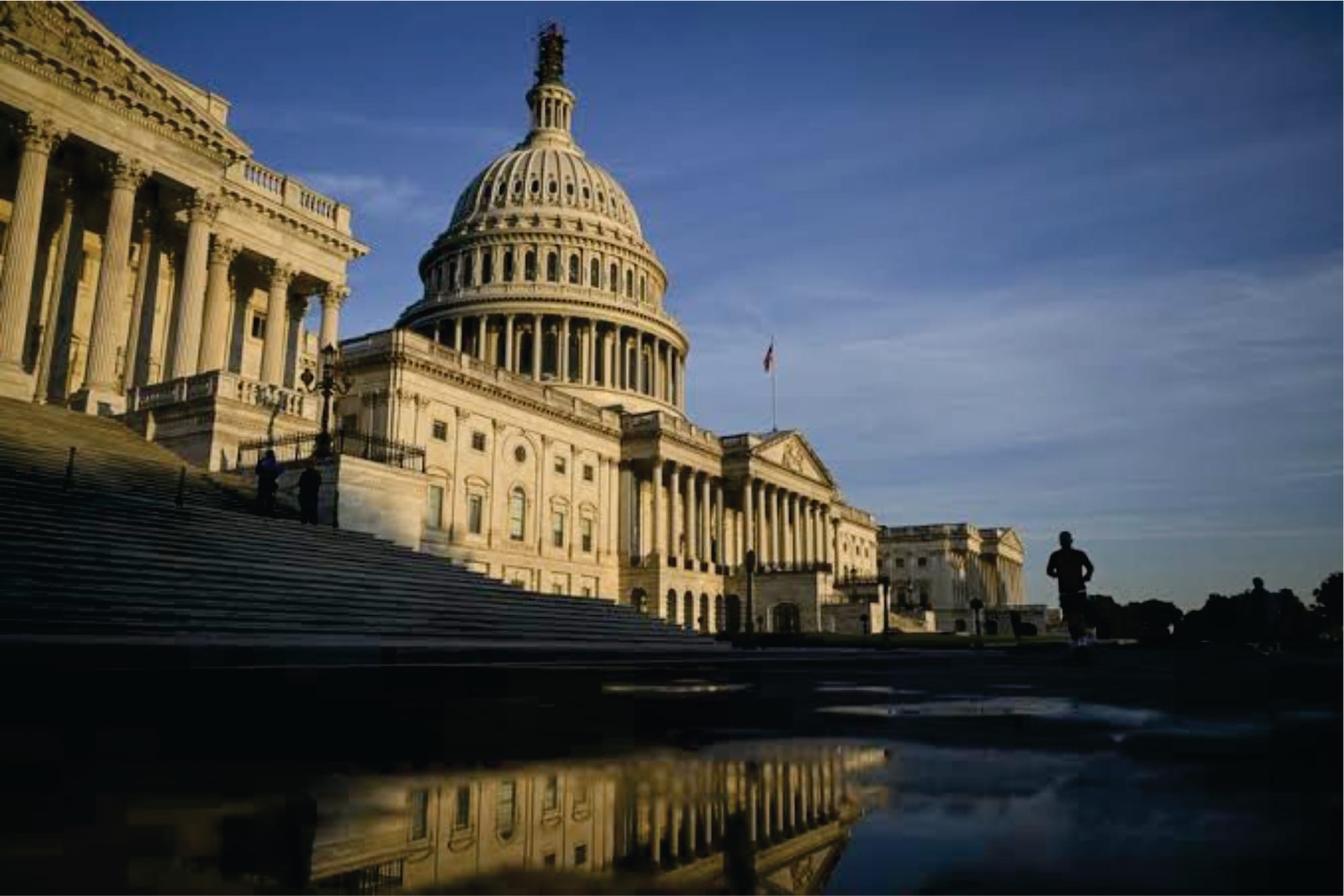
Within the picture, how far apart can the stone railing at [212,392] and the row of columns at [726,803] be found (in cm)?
3327

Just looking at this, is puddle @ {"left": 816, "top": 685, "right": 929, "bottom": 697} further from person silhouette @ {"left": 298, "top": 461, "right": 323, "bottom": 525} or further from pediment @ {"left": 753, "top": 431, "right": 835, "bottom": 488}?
pediment @ {"left": 753, "top": 431, "right": 835, "bottom": 488}

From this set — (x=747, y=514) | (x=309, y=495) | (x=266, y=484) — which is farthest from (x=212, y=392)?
(x=747, y=514)

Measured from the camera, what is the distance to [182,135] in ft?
122

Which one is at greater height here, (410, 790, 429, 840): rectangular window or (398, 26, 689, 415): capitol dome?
(398, 26, 689, 415): capitol dome

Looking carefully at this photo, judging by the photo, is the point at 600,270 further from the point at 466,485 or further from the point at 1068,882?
the point at 1068,882

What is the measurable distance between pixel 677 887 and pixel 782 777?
1624 mm

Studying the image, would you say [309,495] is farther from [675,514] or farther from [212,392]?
[675,514]

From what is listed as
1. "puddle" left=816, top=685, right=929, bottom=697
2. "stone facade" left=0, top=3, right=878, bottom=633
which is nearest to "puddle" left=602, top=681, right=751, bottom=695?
"puddle" left=816, top=685, right=929, bottom=697

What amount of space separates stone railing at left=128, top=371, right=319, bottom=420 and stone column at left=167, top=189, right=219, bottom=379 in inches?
77.9

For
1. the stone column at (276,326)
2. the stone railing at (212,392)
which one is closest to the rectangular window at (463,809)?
the stone railing at (212,392)

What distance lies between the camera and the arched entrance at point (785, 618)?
74688 millimetres

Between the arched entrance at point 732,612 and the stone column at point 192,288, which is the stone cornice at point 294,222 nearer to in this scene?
the stone column at point 192,288

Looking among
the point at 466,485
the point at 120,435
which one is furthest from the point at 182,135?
the point at 466,485

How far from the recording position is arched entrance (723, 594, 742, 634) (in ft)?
252
